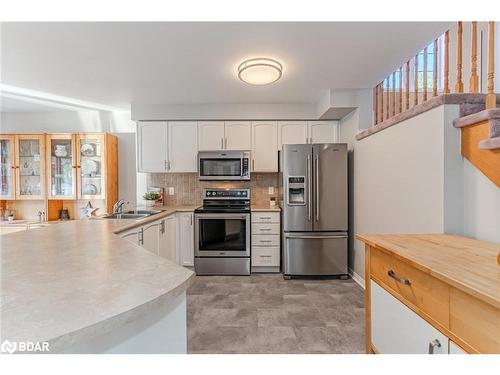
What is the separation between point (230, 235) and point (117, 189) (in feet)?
6.77

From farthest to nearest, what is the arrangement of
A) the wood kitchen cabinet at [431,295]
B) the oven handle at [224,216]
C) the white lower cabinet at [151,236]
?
the oven handle at [224,216]
the white lower cabinet at [151,236]
the wood kitchen cabinet at [431,295]

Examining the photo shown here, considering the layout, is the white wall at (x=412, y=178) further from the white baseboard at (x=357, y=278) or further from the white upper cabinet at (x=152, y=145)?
the white upper cabinet at (x=152, y=145)

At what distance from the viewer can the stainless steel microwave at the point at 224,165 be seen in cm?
384

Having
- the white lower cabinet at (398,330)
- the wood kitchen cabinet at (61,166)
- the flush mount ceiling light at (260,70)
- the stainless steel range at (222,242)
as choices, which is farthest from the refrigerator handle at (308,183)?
the wood kitchen cabinet at (61,166)

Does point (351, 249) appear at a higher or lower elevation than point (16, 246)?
lower

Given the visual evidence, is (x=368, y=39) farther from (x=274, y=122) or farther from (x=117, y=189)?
(x=117, y=189)

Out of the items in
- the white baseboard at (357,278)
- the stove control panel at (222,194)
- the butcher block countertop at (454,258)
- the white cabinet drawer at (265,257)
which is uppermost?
the stove control panel at (222,194)

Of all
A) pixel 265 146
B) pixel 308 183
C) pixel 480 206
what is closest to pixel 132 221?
pixel 308 183

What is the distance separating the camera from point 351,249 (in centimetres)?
354

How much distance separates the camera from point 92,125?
433 cm

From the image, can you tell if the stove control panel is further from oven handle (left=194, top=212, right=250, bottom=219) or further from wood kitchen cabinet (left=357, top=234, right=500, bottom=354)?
wood kitchen cabinet (left=357, top=234, right=500, bottom=354)

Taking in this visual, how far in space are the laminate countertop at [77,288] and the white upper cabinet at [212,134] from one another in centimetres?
267
